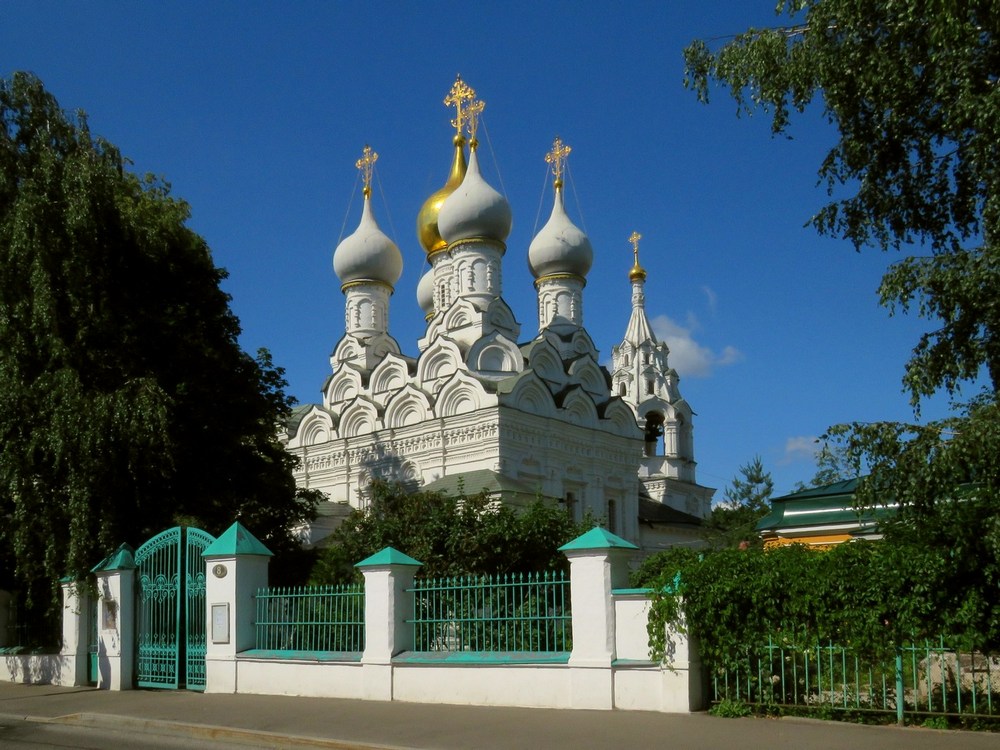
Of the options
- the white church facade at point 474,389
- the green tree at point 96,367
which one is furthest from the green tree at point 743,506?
the green tree at point 96,367

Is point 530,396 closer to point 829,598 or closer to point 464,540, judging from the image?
point 464,540

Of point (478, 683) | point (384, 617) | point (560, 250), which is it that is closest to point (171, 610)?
point (384, 617)

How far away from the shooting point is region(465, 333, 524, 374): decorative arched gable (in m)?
31.8

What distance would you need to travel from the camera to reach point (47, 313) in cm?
1430

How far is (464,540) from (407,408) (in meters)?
17.2

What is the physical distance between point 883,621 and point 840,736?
101 cm

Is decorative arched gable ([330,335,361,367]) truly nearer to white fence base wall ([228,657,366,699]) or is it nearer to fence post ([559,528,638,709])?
white fence base wall ([228,657,366,699])

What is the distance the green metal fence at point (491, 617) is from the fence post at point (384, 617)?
0.48 ft

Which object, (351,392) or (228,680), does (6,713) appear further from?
(351,392)

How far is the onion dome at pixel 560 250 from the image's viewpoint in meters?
36.6

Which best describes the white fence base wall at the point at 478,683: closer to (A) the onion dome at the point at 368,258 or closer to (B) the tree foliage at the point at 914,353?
(B) the tree foliage at the point at 914,353

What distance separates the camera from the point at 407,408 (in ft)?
106

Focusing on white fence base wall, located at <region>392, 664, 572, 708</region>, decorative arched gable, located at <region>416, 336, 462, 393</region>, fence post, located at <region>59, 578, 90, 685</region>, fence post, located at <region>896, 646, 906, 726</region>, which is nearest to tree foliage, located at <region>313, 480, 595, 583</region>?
fence post, located at <region>59, 578, 90, 685</region>

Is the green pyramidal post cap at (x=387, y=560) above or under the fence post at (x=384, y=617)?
above
